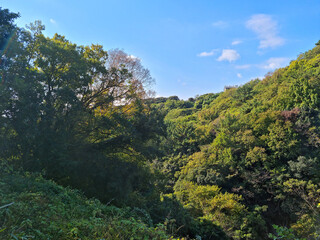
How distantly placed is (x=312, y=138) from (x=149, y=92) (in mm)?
15904

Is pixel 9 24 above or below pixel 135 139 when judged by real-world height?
above

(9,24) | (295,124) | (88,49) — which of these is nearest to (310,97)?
(295,124)

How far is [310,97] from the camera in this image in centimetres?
2136

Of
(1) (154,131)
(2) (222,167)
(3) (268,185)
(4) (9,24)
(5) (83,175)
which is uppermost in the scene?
(4) (9,24)

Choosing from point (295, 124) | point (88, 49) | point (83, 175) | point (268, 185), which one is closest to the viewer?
point (83, 175)

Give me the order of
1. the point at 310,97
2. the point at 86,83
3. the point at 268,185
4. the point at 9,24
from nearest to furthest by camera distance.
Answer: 1. the point at 9,24
2. the point at 86,83
3. the point at 268,185
4. the point at 310,97

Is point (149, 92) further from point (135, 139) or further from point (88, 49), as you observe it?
point (88, 49)

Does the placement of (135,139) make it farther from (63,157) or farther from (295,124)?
(295,124)

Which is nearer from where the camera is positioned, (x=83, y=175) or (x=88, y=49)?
(x=83, y=175)

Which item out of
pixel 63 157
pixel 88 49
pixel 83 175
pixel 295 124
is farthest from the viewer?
pixel 295 124

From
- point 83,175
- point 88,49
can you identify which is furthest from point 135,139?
point 88,49

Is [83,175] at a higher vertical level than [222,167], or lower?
higher

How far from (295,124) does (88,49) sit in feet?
63.7

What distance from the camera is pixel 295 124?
19969mm
